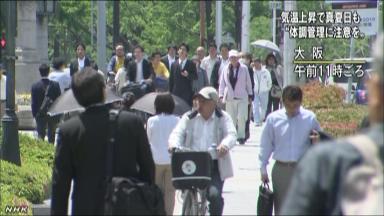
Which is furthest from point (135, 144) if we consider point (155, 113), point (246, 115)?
point (246, 115)

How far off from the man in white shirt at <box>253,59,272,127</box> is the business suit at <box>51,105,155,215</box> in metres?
18.5

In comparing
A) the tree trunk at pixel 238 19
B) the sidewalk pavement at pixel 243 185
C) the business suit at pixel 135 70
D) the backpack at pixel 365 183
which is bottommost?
the sidewalk pavement at pixel 243 185

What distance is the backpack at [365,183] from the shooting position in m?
3.56

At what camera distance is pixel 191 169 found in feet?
32.9

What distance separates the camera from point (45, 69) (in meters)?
19.6

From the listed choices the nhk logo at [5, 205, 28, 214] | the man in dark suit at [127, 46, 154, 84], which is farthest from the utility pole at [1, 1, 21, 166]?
the man in dark suit at [127, 46, 154, 84]

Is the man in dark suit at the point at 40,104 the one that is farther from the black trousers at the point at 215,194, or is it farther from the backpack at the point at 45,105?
the black trousers at the point at 215,194

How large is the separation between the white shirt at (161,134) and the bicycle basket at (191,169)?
79 cm

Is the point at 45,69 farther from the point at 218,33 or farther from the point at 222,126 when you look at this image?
the point at 218,33

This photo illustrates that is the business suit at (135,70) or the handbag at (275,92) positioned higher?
the business suit at (135,70)

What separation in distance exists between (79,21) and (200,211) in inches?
2151

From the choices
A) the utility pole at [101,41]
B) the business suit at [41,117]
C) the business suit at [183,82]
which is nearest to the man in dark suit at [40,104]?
the business suit at [41,117]

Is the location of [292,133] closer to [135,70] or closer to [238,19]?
[135,70]

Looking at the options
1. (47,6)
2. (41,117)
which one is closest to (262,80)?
(41,117)
